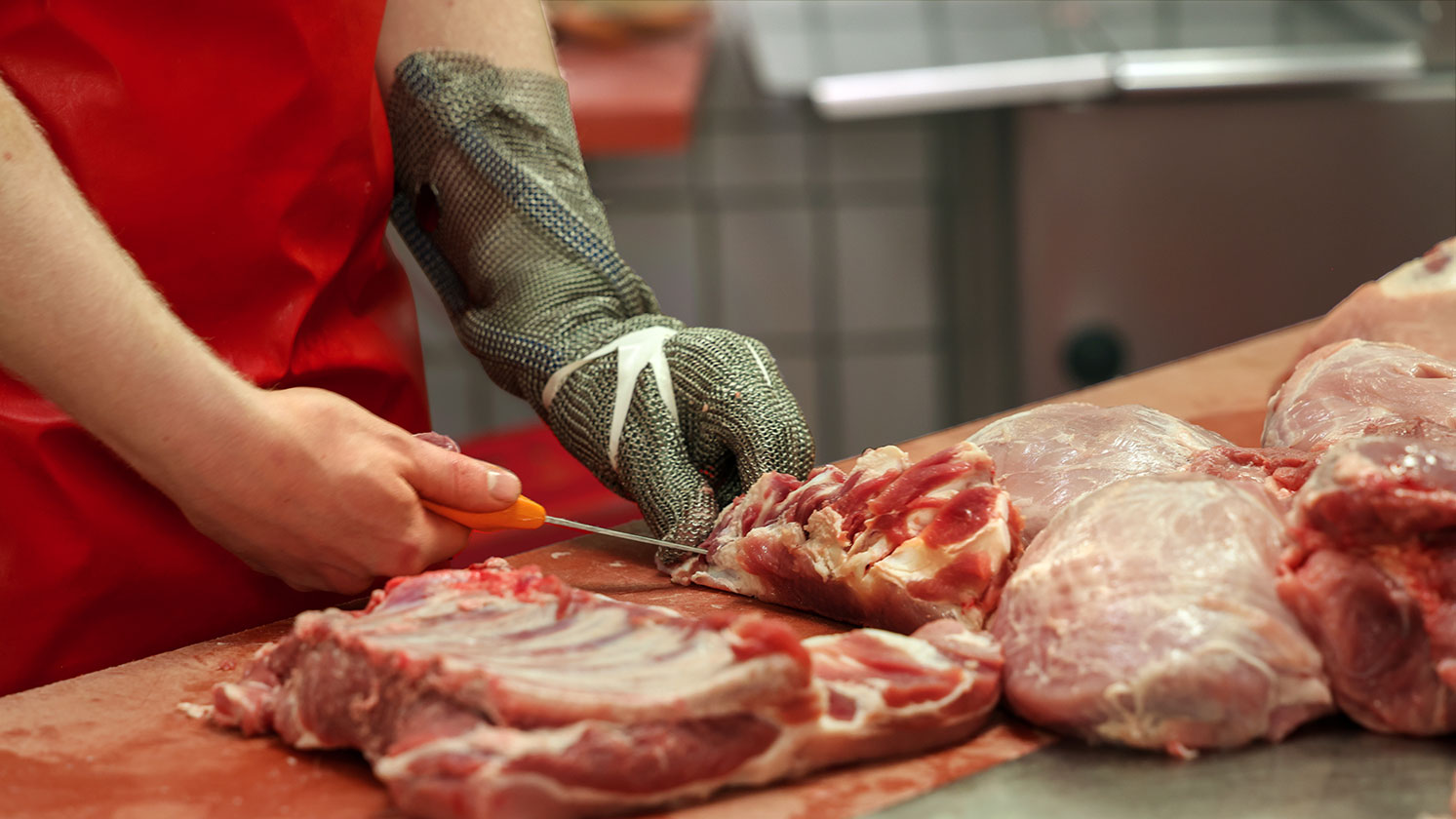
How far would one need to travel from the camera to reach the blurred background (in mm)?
4359

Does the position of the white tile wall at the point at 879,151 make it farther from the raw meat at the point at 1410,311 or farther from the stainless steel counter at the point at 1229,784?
the stainless steel counter at the point at 1229,784

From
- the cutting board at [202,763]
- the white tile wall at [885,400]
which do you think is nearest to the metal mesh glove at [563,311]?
the cutting board at [202,763]

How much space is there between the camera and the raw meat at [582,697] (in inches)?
46.4

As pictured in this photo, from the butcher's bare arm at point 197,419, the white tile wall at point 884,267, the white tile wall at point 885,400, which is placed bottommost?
the white tile wall at point 885,400

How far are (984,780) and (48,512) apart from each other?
127 centimetres

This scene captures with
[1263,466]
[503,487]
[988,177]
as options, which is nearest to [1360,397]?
[1263,466]

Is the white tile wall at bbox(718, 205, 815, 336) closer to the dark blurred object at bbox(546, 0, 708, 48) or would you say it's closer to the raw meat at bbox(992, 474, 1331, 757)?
the dark blurred object at bbox(546, 0, 708, 48)

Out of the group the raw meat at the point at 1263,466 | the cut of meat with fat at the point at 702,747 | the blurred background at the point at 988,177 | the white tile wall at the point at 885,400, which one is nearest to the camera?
the cut of meat with fat at the point at 702,747

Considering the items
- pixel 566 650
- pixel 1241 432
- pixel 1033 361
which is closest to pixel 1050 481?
pixel 566 650

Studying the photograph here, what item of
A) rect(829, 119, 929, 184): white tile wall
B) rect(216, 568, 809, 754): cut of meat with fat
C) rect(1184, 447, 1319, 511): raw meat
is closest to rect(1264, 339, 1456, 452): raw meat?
rect(1184, 447, 1319, 511): raw meat

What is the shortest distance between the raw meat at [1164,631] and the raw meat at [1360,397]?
0.40 meters

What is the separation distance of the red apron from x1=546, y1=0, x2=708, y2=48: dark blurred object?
9.80 feet

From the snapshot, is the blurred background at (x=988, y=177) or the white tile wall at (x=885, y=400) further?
the white tile wall at (x=885, y=400)

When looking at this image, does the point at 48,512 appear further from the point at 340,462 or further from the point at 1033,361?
the point at 1033,361
